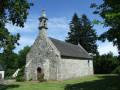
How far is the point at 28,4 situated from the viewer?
12.9 meters

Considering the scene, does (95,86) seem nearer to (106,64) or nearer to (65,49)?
(65,49)

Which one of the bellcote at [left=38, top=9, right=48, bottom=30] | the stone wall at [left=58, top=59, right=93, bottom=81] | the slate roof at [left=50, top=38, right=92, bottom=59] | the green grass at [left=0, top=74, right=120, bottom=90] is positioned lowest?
the green grass at [left=0, top=74, right=120, bottom=90]

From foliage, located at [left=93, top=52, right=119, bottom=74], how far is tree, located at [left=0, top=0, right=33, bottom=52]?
28191 mm

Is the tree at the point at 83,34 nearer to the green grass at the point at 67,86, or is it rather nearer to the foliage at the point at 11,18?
the green grass at the point at 67,86

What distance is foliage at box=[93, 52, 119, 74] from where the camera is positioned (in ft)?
110

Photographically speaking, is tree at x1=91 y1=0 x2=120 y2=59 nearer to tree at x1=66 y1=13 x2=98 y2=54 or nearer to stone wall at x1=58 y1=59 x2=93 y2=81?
stone wall at x1=58 y1=59 x2=93 y2=81

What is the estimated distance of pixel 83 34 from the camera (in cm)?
4244

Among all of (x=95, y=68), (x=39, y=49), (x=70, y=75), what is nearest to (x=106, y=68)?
(x=95, y=68)

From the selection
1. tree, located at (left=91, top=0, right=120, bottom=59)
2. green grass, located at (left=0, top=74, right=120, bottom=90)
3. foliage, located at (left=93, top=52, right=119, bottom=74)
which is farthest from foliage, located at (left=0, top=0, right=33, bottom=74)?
foliage, located at (left=93, top=52, right=119, bottom=74)

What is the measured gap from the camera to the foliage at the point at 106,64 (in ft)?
110

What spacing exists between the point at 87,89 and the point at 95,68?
26422 mm

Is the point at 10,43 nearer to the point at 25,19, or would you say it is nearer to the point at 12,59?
the point at 25,19

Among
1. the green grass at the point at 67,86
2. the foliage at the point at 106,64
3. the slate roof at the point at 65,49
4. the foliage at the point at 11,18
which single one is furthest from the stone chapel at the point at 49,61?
the foliage at the point at 106,64

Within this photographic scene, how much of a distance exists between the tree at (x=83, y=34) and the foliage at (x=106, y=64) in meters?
6.49
